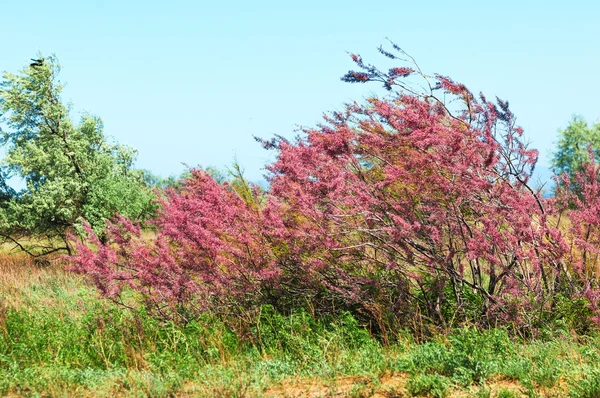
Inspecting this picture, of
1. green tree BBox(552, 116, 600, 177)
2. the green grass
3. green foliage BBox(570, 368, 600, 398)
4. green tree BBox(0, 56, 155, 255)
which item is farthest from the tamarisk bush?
→ green tree BBox(552, 116, 600, 177)

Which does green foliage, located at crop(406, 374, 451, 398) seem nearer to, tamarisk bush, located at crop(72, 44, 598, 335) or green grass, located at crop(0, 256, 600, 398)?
green grass, located at crop(0, 256, 600, 398)

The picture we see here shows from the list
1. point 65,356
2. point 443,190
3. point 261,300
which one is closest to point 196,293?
point 261,300

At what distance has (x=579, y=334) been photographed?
697 cm

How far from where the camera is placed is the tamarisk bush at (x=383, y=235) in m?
6.79

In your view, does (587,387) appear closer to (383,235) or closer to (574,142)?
(383,235)

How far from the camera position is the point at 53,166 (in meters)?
17.6

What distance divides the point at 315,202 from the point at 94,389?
10.5ft

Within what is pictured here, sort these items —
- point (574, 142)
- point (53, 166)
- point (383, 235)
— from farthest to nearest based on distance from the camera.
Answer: point (574, 142), point (53, 166), point (383, 235)

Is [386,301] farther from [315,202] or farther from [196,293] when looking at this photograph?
[196,293]

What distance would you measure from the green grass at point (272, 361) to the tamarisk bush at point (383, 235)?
47 centimetres

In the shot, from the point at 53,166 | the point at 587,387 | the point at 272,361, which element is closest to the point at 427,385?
the point at 587,387

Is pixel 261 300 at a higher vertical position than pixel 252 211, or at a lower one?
lower

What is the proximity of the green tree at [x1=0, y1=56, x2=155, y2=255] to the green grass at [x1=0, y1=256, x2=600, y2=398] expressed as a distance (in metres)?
9.56

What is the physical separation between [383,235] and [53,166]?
43.2ft
